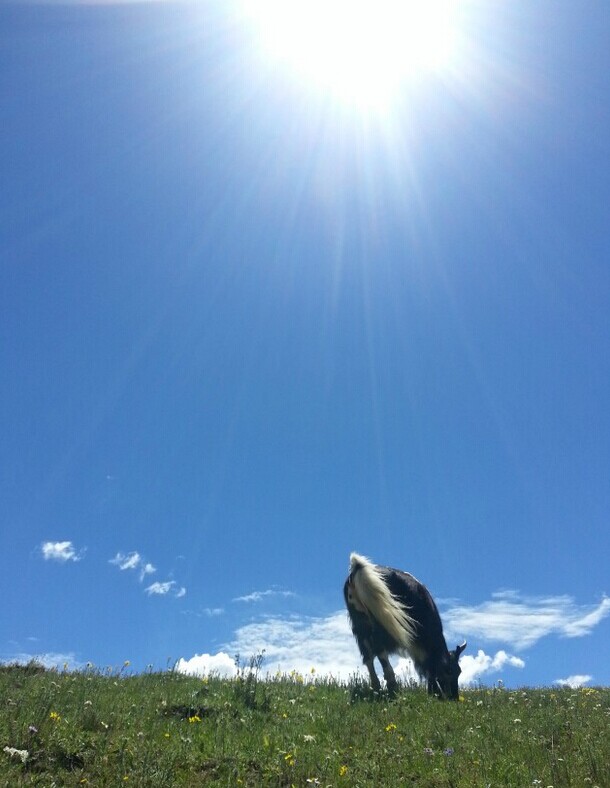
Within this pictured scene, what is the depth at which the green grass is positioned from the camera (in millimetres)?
6367

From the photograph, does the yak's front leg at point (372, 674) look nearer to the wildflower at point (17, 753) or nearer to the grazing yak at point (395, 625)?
the grazing yak at point (395, 625)

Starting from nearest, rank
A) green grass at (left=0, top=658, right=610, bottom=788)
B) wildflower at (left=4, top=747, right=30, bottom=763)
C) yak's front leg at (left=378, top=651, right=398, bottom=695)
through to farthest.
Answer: wildflower at (left=4, top=747, right=30, bottom=763), green grass at (left=0, top=658, right=610, bottom=788), yak's front leg at (left=378, top=651, right=398, bottom=695)

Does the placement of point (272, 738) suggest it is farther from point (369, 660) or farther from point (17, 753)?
point (369, 660)

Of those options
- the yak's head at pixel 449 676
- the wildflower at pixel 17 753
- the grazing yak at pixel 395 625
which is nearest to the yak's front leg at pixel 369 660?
the grazing yak at pixel 395 625

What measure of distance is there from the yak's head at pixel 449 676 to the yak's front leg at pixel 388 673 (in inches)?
34.0

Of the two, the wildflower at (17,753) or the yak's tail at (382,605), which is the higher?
the yak's tail at (382,605)

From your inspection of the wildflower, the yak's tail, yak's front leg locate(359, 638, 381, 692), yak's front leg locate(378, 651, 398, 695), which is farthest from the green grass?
the yak's tail

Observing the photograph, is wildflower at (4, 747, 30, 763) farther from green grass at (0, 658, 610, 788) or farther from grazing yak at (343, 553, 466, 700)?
grazing yak at (343, 553, 466, 700)

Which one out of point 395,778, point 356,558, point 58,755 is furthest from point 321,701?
point 58,755

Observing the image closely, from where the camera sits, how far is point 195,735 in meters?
7.59

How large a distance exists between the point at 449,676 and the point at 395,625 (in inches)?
72.3

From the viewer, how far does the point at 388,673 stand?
12.5 metres

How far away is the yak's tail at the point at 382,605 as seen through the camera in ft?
41.1

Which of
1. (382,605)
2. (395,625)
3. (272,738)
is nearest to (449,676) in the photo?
(395,625)
